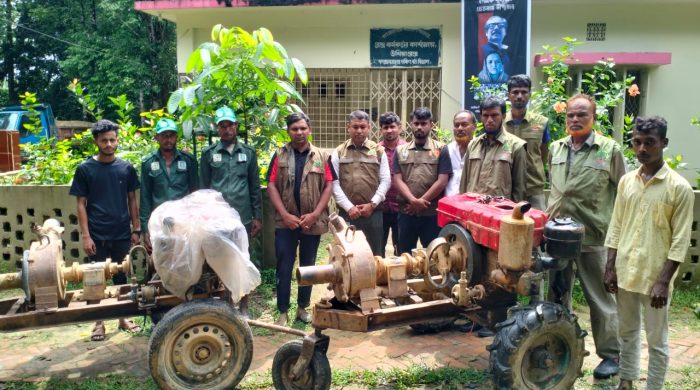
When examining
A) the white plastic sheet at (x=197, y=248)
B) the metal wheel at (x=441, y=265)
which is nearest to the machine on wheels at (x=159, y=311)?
the white plastic sheet at (x=197, y=248)

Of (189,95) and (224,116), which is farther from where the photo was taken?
(189,95)

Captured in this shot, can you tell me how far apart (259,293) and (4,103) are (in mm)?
23888

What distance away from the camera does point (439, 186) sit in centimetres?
481

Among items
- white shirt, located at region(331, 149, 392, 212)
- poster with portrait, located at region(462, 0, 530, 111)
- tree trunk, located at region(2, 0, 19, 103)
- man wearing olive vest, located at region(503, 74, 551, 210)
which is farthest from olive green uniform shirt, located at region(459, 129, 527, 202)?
tree trunk, located at region(2, 0, 19, 103)

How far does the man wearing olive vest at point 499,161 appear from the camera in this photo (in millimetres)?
4184

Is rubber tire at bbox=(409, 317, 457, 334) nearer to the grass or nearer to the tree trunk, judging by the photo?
the grass

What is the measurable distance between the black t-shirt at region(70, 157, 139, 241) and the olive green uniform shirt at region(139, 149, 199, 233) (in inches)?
5.4

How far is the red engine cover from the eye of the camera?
3.24 m

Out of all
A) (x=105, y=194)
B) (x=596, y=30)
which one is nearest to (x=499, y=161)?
(x=105, y=194)

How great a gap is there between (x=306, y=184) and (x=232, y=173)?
0.67 m

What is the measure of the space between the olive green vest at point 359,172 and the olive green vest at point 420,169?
251 mm

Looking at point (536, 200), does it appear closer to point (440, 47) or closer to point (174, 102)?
point (174, 102)

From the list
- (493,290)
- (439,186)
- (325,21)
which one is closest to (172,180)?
(439,186)

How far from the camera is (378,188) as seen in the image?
16.2 feet
